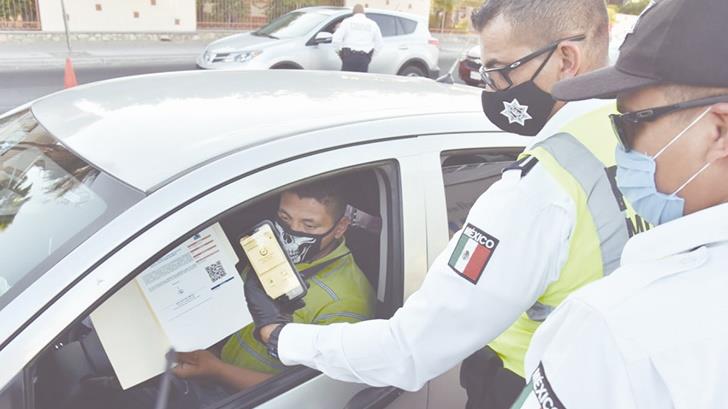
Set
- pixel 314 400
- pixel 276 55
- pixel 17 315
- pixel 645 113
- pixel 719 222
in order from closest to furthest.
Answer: pixel 719 222 < pixel 645 113 < pixel 17 315 < pixel 314 400 < pixel 276 55

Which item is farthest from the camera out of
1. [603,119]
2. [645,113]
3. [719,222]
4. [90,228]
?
[603,119]

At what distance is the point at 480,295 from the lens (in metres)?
1.28

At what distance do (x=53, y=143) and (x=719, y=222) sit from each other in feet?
5.23

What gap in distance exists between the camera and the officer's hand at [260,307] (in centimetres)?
169

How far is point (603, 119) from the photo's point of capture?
147cm

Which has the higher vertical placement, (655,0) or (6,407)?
(655,0)

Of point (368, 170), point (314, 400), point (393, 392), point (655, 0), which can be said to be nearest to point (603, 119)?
point (655, 0)

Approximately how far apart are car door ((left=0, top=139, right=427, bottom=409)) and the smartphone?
0.83 ft

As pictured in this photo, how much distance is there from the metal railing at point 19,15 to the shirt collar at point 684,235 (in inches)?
650

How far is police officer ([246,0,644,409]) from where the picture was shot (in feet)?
4.19

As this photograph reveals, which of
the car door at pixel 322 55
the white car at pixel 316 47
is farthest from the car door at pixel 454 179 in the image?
the car door at pixel 322 55

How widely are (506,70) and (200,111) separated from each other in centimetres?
90

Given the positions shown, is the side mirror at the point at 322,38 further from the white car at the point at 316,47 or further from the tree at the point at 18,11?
the tree at the point at 18,11

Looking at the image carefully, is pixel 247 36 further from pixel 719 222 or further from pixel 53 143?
pixel 719 222
